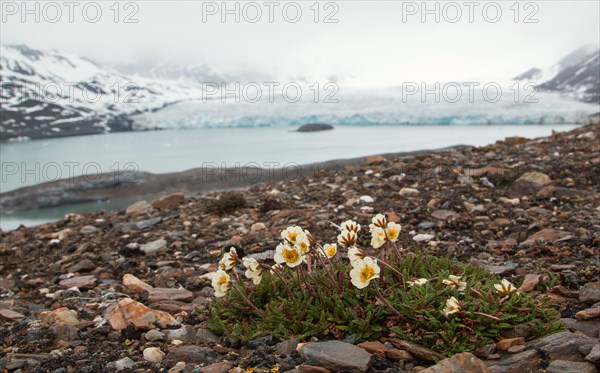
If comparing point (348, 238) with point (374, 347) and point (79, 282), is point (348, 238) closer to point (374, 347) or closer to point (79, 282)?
point (374, 347)

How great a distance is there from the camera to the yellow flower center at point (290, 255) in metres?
3.03

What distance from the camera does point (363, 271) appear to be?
114 inches

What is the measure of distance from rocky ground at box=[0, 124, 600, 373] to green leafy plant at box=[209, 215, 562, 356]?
0.11 m

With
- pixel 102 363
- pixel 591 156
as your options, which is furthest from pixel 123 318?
pixel 591 156

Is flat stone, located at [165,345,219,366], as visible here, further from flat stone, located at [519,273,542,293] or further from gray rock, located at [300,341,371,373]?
flat stone, located at [519,273,542,293]

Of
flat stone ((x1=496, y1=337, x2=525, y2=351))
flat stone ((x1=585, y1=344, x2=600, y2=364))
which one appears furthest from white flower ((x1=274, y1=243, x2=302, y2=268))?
flat stone ((x1=585, y1=344, x2=600, y2=364))

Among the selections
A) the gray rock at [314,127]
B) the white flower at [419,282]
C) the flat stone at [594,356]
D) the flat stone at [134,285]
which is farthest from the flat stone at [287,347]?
the gray rock at [314,127]

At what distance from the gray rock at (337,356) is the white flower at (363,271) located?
1.10ft

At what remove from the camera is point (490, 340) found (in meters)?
2.70

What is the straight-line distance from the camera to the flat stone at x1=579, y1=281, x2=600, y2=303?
3.23 m

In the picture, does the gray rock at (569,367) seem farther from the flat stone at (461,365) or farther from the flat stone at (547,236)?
the flat stone at (547,236)

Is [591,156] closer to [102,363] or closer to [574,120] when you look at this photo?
[102,363]

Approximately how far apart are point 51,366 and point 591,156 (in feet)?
27.4

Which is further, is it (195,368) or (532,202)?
(532,202)
